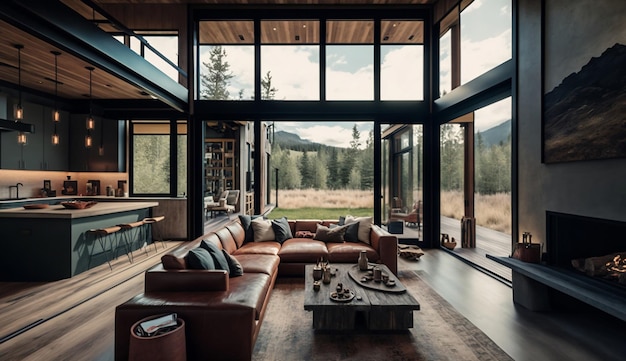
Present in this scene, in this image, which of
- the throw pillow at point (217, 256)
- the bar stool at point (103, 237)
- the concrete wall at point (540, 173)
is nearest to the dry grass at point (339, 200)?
the concrete wall at point (540, 173)

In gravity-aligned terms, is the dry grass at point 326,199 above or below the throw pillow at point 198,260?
above

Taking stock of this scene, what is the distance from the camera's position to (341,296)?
2791 mm

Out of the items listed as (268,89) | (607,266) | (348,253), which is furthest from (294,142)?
(607,266)

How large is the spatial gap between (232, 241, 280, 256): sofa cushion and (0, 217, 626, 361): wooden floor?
1.45 meters

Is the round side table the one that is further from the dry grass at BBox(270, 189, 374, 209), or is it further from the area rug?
the dry grass at BBox(270, 189, 374, 209)

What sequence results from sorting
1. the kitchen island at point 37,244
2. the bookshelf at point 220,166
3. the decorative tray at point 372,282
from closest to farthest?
1. the decorative tray at point 372,282
2. the kitchen island at point 37,244
3. the bookshelf at point 220,166

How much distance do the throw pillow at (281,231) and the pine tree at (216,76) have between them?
3.18 meters

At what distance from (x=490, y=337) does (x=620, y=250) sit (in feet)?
6.04

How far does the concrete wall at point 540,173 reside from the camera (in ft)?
8.73

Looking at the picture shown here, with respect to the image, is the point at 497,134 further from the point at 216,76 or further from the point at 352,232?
the point at 216,76

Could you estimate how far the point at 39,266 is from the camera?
4.27 meters

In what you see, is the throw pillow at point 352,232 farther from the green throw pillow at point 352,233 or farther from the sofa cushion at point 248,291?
the sofa cushion at point 248,291

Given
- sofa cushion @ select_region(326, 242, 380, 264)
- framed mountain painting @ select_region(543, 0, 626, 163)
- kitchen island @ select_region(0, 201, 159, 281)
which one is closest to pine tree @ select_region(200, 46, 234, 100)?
kitchen island @ select_region(0, 201, 159, 281)

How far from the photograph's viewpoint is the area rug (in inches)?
96.0
